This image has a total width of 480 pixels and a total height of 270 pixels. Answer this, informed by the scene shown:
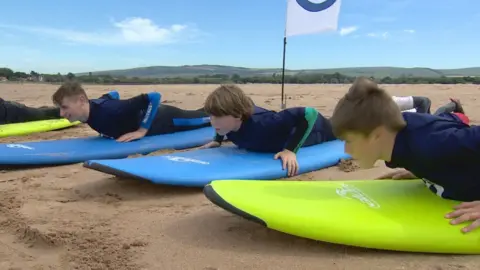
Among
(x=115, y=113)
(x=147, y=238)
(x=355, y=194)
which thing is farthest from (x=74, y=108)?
(x=355, y=194)

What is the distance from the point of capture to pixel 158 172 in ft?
10.0

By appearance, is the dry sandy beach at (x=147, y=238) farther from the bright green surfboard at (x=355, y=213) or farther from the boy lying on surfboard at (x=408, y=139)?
the boy lying on surfboard at (x=408, y=139)

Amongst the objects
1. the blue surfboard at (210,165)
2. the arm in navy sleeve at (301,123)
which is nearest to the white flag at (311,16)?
the blue surfboard at (210,165)

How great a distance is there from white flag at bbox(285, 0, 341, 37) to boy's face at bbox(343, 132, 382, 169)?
4.95 m

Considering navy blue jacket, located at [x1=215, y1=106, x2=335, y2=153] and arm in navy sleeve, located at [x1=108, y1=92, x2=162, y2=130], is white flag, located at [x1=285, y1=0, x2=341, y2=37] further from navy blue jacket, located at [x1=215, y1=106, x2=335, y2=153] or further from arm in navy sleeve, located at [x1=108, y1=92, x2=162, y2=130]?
navy blue jacket, located at [x1=215, y1=106, x2=335, y2=153]

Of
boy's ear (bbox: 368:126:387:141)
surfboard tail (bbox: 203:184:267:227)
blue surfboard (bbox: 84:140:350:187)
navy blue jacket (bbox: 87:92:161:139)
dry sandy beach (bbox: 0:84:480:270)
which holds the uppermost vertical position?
boy's ear (bbox: 368:126:387:141)

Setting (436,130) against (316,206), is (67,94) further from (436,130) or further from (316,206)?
(436,130)

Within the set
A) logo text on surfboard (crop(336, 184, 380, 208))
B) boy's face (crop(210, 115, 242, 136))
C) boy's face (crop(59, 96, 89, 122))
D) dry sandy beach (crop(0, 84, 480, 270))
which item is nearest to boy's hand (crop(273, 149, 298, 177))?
boy's face (crop(210, 115, 242, 136))

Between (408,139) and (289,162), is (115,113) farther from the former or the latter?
(408,139)

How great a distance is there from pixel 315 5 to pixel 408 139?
509 cm

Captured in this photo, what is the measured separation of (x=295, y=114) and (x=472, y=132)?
5.39 feet

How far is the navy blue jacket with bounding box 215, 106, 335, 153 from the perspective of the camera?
3.53 meters

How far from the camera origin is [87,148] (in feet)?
14.3

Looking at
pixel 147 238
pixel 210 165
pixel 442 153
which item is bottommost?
pixel 147 238
